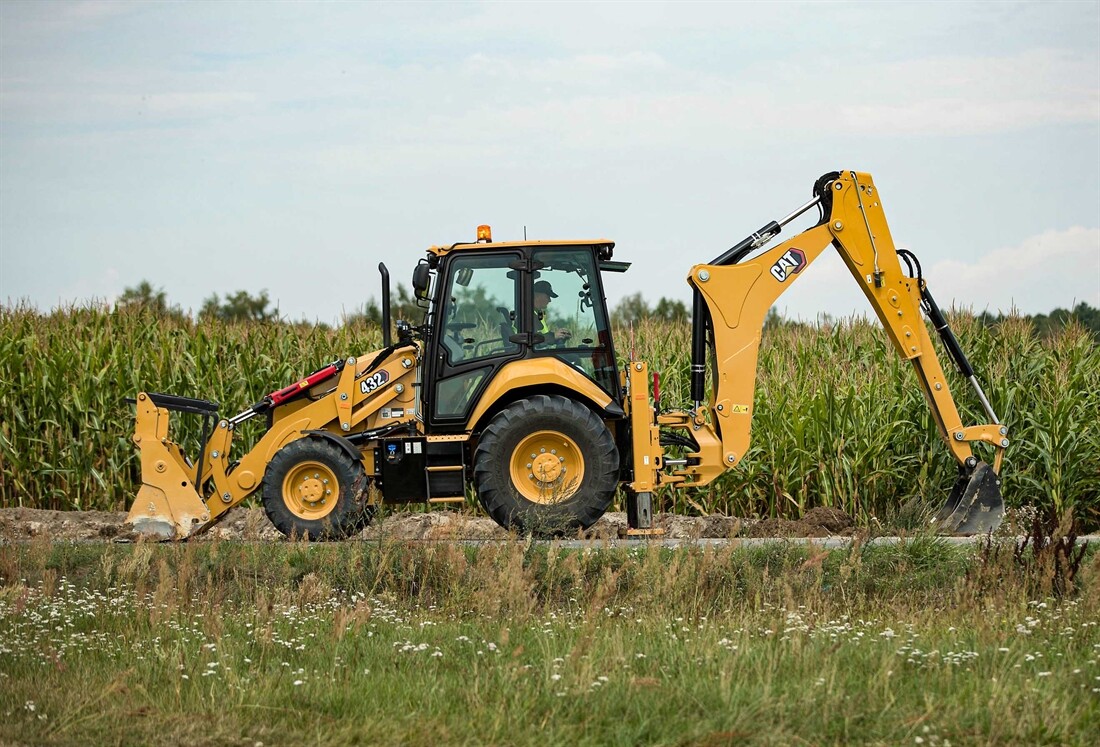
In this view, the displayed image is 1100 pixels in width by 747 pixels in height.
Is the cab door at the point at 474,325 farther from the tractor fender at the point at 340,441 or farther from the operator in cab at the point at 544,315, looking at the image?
the tractor fender at the point at 340,441

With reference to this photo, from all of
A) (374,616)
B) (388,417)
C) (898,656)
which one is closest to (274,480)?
(388,417)

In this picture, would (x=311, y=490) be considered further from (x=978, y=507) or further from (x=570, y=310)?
(x=978, y=507)

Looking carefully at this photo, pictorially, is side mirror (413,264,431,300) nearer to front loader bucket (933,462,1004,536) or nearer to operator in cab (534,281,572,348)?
operator in cab (534,281,572,348)

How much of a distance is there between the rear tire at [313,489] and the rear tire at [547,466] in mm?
1207

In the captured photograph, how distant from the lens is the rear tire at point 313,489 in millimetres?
10977

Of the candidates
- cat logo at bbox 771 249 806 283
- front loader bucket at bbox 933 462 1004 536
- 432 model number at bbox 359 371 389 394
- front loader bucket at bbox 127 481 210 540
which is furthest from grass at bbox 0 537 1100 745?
cat logo at bbox 771 249 806 283

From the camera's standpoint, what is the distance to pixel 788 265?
11.4 m

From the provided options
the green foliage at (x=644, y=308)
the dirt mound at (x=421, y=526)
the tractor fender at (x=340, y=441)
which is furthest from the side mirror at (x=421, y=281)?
the green foliage at (x=644, y=308)

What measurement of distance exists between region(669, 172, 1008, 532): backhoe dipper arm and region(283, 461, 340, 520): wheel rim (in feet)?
10.6

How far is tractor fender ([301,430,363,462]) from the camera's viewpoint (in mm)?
11008

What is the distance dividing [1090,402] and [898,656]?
26.0ft

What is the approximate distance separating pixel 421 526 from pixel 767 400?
4.09m

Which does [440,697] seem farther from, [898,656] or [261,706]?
[898,656]

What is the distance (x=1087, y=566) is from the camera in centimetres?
874
